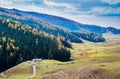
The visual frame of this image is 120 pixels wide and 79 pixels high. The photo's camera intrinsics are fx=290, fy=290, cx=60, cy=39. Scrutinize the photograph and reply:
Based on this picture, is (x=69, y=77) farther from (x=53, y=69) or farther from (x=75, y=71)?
(x=53, y=69)

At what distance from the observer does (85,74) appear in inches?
6058

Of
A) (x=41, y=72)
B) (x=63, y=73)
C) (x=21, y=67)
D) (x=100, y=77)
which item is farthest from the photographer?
(x=21, y=67)

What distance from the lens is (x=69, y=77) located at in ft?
510

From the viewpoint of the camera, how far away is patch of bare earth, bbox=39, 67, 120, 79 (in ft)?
492

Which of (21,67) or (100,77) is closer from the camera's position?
(100,77)

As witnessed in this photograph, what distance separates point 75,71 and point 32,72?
3179 centimetres

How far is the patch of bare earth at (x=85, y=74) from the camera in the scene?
150 m

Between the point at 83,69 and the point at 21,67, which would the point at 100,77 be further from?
the point at 21,67

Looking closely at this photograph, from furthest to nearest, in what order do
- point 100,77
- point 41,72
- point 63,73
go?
point 41,72 < point 63,73 < point 100,77

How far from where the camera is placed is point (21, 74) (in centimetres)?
18125

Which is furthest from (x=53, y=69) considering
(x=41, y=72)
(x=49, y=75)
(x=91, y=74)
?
(x=91, y=74)

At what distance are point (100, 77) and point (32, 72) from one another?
48.2 m

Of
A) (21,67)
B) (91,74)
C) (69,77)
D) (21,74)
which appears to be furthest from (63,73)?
Answer: (21,67)

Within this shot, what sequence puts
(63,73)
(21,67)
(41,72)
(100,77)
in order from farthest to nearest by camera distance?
(21,67) < (41,72) < (63,73) < (100,77)
